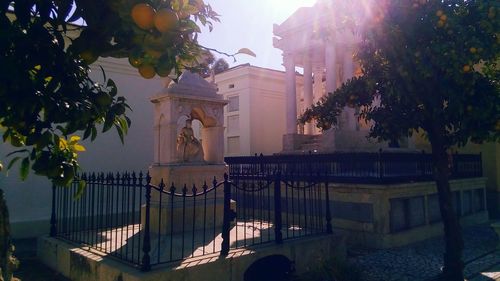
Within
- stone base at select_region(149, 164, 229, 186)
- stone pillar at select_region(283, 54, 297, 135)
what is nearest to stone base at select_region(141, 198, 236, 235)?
stone base at select_region(149, 164, 229, 186)

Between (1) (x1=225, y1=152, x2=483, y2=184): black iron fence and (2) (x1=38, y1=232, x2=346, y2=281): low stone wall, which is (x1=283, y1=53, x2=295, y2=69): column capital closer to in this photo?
(1) (x1=225, y1=152, x2=483, y2=184): black iron fence

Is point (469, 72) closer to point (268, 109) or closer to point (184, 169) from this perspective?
point (184, 169)

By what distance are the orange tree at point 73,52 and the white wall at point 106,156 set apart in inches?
351

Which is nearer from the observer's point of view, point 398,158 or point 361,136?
point 398,158

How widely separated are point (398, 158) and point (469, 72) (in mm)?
4672

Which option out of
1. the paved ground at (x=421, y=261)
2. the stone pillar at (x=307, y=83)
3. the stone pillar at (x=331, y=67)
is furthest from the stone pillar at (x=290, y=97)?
the paved ground at (x=421, y=261)

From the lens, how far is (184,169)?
768 centimetres

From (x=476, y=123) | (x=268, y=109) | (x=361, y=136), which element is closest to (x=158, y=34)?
(x=476, y=123)

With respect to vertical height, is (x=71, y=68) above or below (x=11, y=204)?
above

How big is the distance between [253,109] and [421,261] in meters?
16.4

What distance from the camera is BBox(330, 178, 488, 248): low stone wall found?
8234 millimetres

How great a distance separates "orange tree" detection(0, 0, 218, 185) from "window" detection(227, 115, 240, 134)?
2103cm

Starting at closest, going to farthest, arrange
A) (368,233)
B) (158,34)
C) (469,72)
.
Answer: (158,34), (469,72), (368,233)

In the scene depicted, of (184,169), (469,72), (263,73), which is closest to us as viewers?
(469,72)
